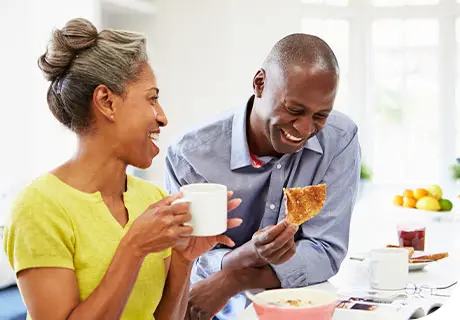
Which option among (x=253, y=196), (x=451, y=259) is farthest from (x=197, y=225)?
(x=451, y=259)

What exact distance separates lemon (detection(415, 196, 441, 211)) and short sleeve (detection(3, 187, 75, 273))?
3.18m

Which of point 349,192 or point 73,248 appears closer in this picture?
point 73,248

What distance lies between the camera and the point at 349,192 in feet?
7.65

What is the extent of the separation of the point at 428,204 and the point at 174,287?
2912 mm

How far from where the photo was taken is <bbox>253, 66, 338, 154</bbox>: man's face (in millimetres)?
2057

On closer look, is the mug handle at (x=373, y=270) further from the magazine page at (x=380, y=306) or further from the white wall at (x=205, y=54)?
the white wall at (x=205, y=54)

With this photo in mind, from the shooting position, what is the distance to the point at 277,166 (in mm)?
2277

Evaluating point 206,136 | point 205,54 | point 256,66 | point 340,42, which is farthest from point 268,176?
point 340,42

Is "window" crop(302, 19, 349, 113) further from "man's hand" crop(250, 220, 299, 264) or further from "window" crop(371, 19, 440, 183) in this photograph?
"man's hand" crop(250, 220, 299, 264)

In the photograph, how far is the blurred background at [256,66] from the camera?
448 centimetres

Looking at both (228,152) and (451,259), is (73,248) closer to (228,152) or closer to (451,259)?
(228,152)

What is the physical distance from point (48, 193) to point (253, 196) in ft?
2.86

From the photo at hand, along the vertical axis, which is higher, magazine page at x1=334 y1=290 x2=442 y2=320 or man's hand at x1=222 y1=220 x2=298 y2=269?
man's hand at x1=222 y1=220 x2=298 y2=269

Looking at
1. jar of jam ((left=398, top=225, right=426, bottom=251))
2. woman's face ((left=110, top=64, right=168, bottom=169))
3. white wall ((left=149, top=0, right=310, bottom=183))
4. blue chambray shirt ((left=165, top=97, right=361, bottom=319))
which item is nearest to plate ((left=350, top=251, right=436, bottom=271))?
jar of jam ((left=398, top=225, right=426, bottom=251))
